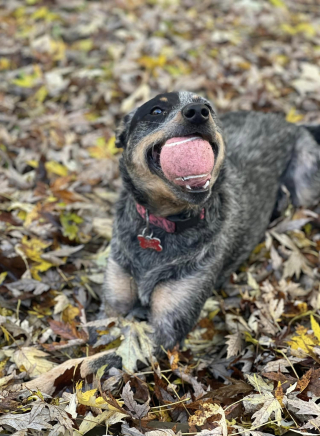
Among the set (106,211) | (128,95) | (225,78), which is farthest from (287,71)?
(106,211)

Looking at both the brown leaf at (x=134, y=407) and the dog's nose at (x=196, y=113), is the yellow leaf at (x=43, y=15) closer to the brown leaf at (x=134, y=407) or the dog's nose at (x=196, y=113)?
the dog's nose at (x=196, y=113)

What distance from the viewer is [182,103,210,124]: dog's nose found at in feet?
10.1

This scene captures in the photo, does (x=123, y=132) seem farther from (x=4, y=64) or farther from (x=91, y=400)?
(x=4, y=64)

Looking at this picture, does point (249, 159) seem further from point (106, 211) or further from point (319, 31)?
point (319, 31)

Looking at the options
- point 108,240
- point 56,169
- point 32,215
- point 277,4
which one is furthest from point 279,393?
point 277,4

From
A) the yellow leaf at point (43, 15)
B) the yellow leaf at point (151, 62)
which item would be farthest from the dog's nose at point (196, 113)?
the yellow leaf at point (43, 15)

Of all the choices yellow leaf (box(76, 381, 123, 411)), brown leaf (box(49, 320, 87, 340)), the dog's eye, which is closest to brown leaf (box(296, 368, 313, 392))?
yellow leaf (box(76, 381, 123, 411))

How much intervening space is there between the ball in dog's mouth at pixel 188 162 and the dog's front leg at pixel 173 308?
95cm

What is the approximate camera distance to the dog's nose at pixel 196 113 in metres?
3.06

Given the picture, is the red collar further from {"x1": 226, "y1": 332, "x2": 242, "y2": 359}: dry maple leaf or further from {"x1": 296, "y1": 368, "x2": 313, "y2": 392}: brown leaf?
{"x1": 296, "y1": 368, "x2": 313, "y2": 392}: brown leaf

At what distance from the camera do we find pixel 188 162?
3.10m

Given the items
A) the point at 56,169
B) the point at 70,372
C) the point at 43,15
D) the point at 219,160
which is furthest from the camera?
the point at 43,15

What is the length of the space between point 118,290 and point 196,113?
1749mm

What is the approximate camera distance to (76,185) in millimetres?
5332
